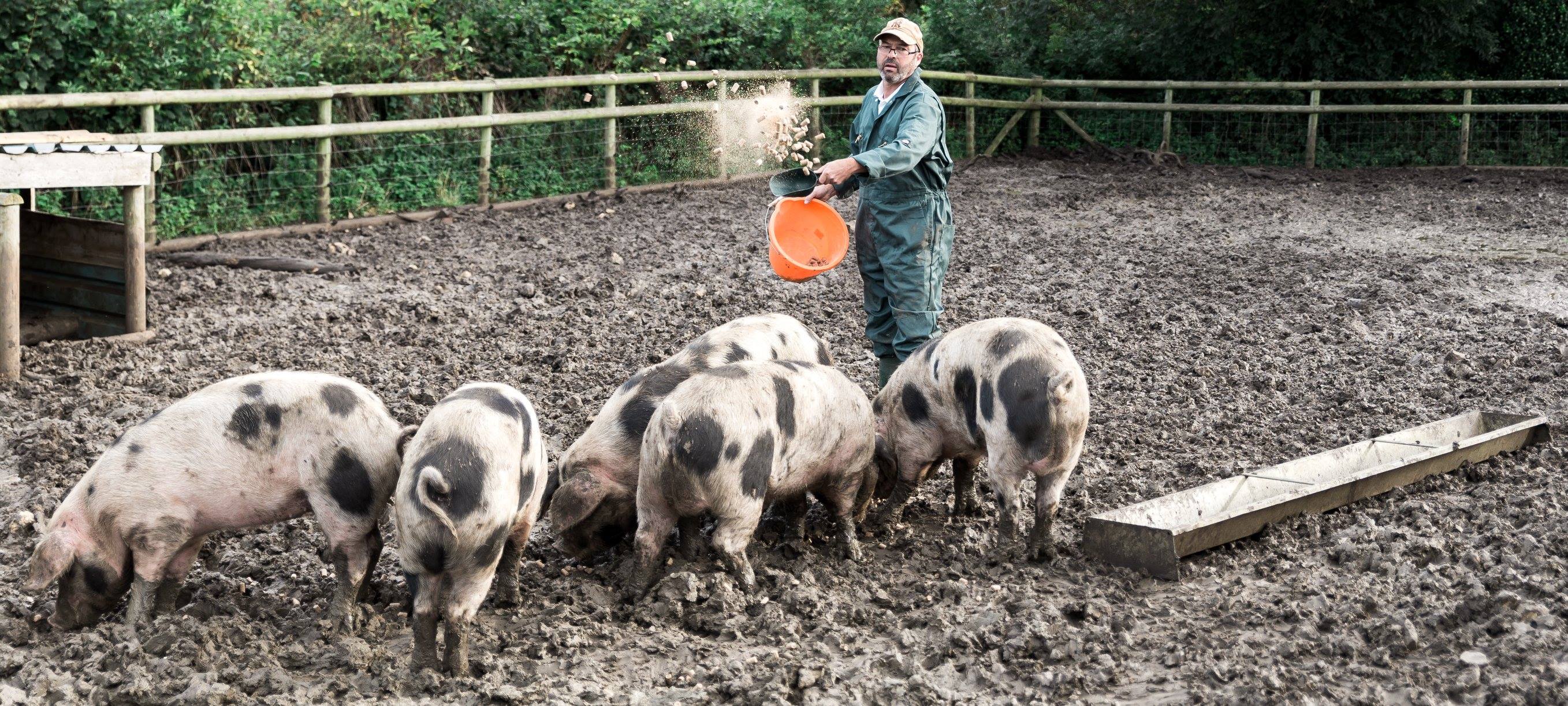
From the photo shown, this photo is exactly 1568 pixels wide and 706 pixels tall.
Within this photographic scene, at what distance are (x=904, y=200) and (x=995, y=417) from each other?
4.84ft

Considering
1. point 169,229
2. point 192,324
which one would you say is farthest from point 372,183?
point 192,324

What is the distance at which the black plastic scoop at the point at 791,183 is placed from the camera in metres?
5.58

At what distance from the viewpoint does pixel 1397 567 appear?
3.93 meters

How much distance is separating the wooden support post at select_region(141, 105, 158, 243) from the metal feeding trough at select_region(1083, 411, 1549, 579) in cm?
688

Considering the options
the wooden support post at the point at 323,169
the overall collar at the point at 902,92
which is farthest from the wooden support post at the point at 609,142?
Answer: the overall collar at the point at 902,92

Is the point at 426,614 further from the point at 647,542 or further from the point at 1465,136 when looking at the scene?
the point at 1465,136

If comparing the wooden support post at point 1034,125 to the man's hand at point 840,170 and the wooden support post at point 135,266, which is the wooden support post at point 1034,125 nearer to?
the wooden support post at point 135,266

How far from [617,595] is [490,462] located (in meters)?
0.77

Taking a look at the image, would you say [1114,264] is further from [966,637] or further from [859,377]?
[966,637]

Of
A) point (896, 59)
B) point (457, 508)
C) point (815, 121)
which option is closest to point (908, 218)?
point (896, 59)

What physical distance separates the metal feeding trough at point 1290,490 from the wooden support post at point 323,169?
24.6 ft

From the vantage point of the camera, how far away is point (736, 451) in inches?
157

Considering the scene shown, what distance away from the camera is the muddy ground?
3.46 metres

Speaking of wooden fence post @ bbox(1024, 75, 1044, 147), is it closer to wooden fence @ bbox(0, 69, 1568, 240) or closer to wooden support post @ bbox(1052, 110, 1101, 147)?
wooden fence @ bbox(0, 69, 1568, 240)
